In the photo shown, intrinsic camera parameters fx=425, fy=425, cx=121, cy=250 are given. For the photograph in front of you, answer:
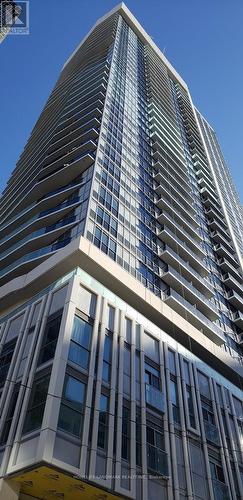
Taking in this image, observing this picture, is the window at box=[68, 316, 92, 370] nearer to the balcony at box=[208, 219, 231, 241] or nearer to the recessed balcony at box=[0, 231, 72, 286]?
the recessed balcony at box=[0, 231, 72, 286]

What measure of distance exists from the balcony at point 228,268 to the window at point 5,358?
34542mm

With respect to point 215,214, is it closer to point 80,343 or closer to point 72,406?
point 80,343

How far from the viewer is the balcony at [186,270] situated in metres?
42.1

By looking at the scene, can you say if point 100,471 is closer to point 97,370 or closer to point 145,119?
point 97,370

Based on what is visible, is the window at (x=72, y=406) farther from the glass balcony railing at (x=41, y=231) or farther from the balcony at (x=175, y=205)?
the balcony at (x=175, y=205)

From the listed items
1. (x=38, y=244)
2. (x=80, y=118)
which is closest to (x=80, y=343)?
(x=38, y=244)

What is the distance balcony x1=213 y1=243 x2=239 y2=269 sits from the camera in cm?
→ 5609

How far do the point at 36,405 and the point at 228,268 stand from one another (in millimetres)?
38793

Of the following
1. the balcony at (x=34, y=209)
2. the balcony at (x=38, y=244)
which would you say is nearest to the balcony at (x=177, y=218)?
the balcony at (x=34, y=209)

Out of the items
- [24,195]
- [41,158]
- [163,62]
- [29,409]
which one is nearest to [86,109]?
[41,158]

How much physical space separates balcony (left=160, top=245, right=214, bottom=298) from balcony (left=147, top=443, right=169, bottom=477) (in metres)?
21.2

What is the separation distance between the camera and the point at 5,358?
25.5 m

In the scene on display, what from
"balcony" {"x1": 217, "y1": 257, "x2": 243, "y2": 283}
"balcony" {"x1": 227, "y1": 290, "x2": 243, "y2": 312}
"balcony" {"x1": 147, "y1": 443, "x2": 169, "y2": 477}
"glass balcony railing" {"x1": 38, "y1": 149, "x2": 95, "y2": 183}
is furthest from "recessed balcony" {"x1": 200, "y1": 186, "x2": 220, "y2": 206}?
"balcony" {"x1": 147, "y1": 443, "x2": 169, "y2": 477}

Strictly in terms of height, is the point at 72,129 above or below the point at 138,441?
above
